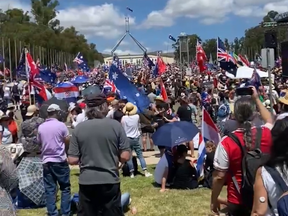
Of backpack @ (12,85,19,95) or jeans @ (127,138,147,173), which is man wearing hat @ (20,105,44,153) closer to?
jeans @ (127,138,147,173)

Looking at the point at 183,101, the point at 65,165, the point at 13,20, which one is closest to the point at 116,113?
the point at 183,101

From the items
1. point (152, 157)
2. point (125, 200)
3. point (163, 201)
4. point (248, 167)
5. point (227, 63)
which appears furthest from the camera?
point (227, 63)

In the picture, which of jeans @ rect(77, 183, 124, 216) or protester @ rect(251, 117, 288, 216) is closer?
protester @ rect(251, 117, 288, 216)

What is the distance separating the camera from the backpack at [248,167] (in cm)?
415

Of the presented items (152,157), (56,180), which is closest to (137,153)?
(152,157)

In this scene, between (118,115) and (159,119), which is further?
(159,119)

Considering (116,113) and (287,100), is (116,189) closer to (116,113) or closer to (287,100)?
(287,100)

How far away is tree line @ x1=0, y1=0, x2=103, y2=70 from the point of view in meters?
70.2

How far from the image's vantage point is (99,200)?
5.14 metres

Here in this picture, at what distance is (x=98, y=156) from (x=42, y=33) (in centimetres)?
7784

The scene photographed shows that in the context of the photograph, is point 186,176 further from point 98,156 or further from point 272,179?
point 272,179

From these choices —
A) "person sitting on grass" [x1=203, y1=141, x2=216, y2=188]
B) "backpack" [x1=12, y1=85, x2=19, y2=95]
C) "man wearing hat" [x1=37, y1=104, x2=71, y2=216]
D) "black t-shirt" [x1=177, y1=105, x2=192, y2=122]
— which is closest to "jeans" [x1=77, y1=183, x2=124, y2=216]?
"man wearing hat" [x1=37, y1=104, x2=71, y2=216]

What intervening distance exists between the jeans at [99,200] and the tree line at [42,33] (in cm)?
5369

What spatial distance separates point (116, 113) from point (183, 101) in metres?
2.90
